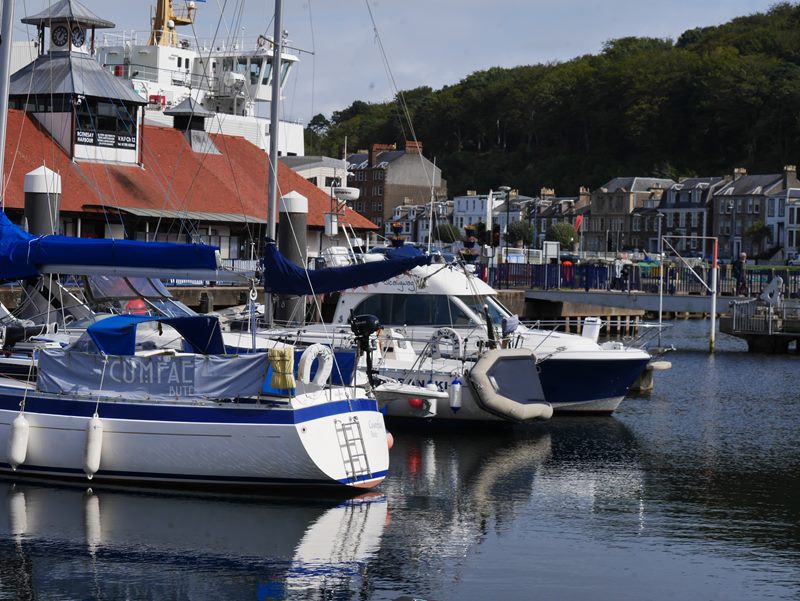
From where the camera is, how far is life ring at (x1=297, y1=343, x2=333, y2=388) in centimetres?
1925

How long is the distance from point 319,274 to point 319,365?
10.1 ft

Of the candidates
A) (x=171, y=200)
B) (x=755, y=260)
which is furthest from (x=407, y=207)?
(x=171, y=200)

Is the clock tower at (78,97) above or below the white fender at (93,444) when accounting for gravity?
above

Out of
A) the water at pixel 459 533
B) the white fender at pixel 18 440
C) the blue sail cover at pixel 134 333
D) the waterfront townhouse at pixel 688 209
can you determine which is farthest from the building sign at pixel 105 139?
the waterfront townhouse at pixel 688 209

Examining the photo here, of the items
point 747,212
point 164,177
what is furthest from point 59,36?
point 747,212

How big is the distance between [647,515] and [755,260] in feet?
395

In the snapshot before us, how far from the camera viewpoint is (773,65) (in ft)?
526

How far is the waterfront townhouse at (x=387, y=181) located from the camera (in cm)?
14775

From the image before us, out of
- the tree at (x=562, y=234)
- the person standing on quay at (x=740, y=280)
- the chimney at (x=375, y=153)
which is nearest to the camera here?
the person standing on quay at (x=740, y=280)

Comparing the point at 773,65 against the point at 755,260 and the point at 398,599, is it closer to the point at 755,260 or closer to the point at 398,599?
the point at 755,260

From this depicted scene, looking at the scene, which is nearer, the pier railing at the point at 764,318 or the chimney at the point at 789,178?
the pier railing at the point at 764,318

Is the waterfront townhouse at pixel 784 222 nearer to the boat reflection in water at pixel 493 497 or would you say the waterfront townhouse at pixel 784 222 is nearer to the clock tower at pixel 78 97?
the clock tower at pixel 78 97

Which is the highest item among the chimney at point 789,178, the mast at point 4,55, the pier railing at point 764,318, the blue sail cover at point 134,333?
the chimney at point 789,178

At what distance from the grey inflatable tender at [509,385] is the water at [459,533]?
73 cm
